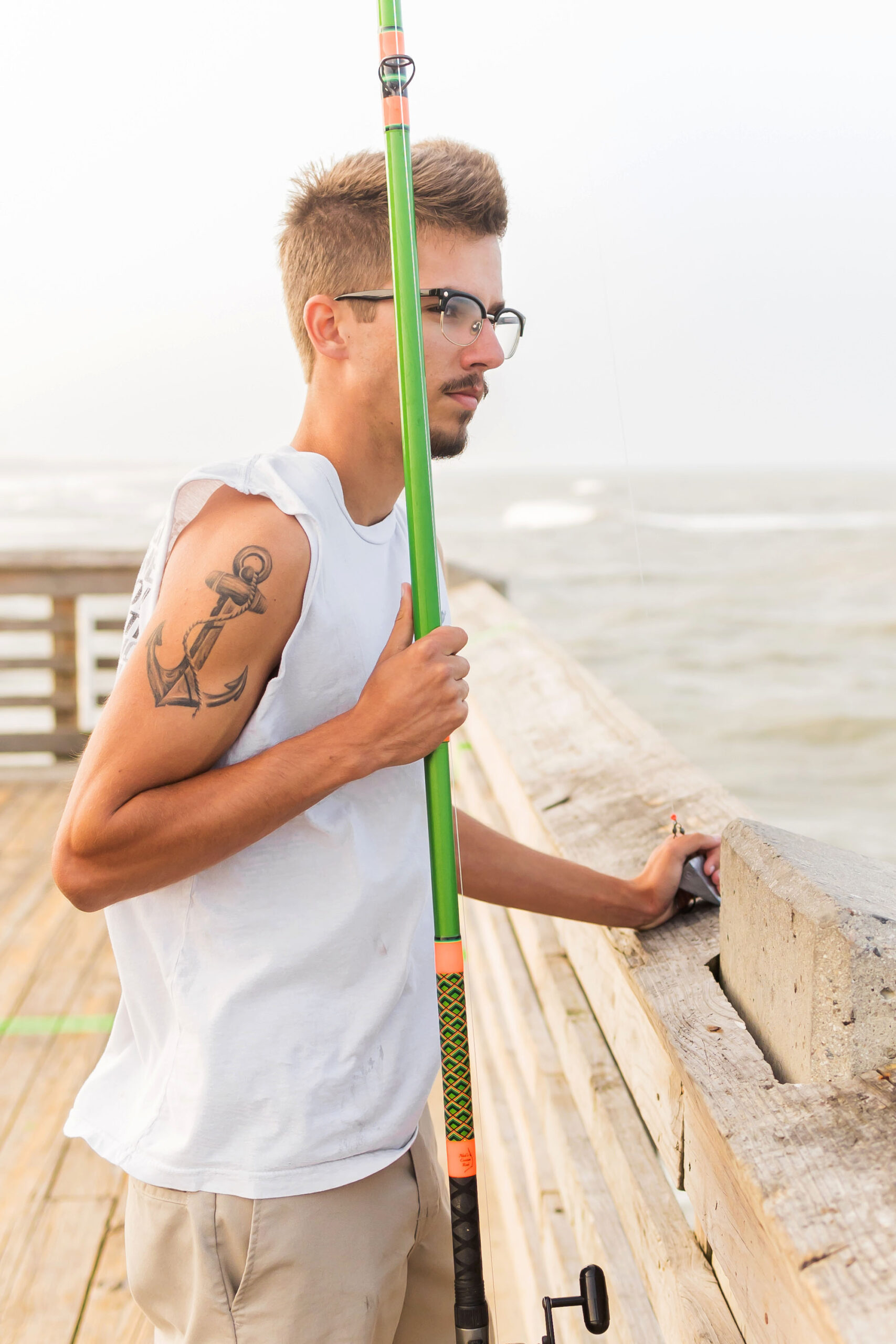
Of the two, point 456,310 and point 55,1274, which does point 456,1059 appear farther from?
point 55,1274

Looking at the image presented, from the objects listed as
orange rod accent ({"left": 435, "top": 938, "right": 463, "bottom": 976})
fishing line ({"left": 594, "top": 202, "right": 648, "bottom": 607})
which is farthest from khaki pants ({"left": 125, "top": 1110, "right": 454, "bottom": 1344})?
fishing line ({"left": 594, "top": 202, "right": 648, "bottom": 607})

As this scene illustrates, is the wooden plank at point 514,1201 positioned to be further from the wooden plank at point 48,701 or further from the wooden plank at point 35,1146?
the wooden plank at point 48,701

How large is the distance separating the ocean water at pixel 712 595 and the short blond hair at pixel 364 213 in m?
0.25

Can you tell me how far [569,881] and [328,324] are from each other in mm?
743

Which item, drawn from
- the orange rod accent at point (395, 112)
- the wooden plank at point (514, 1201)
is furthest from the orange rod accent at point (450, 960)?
the wooden plank at point (514, 1201)

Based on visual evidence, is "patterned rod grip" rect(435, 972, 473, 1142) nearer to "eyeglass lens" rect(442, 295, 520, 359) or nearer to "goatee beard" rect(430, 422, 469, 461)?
"goatee beard" rect(430, 422, 469, 461)

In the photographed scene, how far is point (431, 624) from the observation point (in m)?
1.00

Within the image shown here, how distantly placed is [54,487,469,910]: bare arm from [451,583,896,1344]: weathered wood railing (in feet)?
1.08

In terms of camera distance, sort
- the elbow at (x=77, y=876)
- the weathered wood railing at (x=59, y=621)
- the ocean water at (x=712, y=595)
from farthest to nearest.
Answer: the ocean water at (x=712, y=595) < the weathered wood railing at (x=59, y=621) < the elbow at (x=77, y=876)

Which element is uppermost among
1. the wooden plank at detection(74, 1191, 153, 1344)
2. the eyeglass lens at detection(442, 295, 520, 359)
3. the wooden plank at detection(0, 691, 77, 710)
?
the eyeglass lens at detection(442, 295, 520, 359)

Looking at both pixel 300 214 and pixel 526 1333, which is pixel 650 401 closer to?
pixel 300 214

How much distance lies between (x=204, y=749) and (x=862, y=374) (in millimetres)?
26454

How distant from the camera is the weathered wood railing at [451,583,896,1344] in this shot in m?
0.60

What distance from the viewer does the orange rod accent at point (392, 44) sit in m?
0.96
